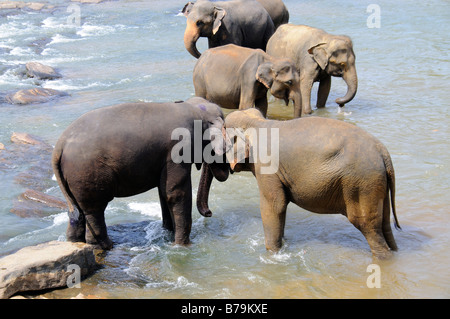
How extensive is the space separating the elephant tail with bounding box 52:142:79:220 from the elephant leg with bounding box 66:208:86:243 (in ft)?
0.33

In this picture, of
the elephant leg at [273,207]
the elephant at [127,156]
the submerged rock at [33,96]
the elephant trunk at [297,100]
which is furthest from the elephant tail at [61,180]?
the submerged rock at [33,96]

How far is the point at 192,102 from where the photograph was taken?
539cm

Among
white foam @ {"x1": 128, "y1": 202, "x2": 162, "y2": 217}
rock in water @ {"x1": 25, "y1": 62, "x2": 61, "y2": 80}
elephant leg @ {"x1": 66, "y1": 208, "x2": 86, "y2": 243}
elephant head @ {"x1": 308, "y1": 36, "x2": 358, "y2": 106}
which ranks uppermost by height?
elephant head @ {"x1": 308, "y1": 36, "x2": 358, "y2": 106}

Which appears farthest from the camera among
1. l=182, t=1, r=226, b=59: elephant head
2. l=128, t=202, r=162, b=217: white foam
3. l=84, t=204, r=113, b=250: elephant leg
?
l=182, t=1, r=226, b=59: elephant head

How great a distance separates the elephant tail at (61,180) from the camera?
4.82 metres

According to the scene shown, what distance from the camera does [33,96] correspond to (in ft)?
36.6

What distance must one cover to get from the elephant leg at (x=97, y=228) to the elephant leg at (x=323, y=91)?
529cm

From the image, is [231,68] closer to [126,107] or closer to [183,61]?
[126,107]

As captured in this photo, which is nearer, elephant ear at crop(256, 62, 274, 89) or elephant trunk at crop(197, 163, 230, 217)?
elephant trunk at crop(197, 163, 230, 217)

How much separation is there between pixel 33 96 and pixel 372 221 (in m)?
8.05

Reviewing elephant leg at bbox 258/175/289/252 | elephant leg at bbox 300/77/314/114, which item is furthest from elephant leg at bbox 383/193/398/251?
elephant leg at bbox 300/77/314/114

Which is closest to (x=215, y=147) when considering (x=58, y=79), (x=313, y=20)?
(x=58, y=79)

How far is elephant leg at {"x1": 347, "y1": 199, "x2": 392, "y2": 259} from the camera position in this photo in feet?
15.2

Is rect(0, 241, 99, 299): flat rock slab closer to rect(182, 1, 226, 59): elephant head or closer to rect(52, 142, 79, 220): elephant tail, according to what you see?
rect(52, 142, 79, 220): elephant tail
